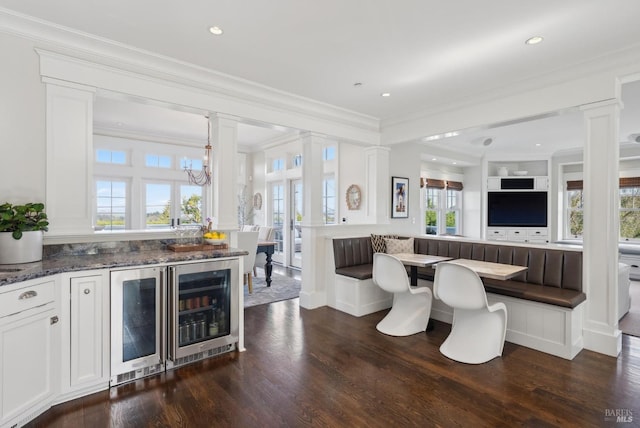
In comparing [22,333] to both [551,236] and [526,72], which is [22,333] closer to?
[526,72]

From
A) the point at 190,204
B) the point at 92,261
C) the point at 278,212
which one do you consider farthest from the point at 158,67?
the point at 278,212

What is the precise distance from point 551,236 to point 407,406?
7.03m

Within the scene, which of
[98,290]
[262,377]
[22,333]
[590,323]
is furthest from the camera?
[590,323]

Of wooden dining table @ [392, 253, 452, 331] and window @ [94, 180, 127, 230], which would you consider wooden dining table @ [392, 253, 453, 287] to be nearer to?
wooden dining table @ [392, 253, 452, 331]

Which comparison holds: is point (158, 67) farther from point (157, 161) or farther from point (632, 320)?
point (632, 320)

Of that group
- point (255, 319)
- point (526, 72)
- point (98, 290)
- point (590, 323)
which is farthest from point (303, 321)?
point (526, 72)

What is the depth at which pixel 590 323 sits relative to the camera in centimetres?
324

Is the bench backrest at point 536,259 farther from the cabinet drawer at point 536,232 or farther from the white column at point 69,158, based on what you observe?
the white column at point 69,158

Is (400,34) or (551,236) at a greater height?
(400,34)

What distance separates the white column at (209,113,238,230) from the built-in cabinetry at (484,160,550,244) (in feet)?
20.3

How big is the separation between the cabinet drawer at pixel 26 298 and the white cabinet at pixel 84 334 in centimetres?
11

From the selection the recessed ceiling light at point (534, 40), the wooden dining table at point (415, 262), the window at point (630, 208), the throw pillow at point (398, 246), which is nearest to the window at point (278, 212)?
the throw pillow at point (398, 246)

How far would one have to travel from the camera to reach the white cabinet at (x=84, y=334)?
2.33 meters

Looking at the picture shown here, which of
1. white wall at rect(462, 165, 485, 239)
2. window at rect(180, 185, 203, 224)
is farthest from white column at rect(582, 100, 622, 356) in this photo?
window at rect(180, 185, 203, 224)
